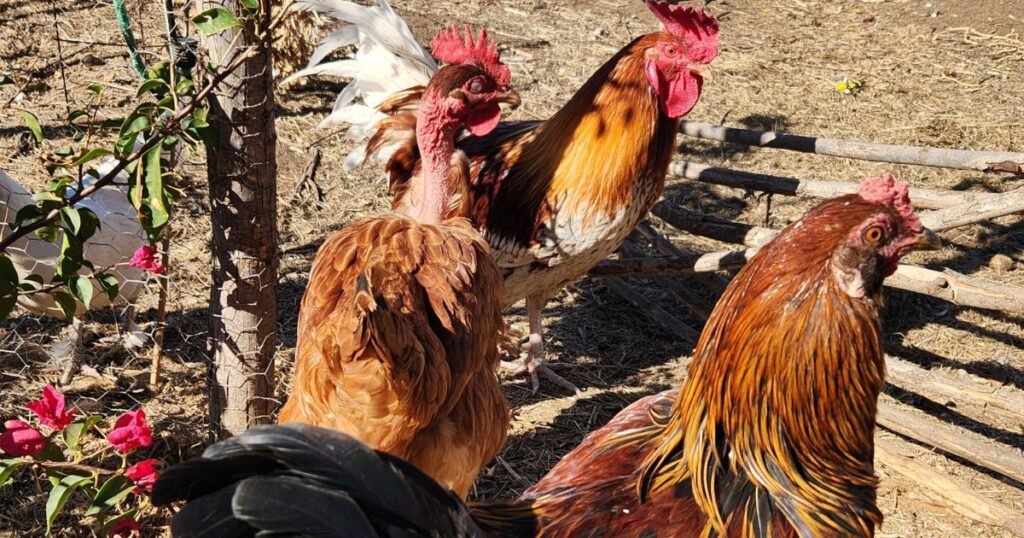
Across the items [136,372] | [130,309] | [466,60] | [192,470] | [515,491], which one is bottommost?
[515,491]

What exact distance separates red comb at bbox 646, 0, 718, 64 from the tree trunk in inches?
83.2

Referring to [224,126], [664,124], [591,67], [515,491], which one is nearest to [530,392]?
[515,491]

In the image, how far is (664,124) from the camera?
4430mm

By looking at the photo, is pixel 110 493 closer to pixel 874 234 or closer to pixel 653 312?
pixel 874 234

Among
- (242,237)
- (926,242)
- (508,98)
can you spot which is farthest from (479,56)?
(926,242)

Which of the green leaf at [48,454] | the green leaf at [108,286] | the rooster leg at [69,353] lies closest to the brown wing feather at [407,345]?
the green leaf at [108,286]

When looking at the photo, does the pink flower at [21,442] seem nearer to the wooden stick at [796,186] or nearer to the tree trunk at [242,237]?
the tree trunk at [242,237]

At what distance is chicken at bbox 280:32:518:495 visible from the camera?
268cm

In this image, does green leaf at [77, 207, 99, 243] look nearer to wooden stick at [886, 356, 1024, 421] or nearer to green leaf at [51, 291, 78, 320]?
green leaf at [51, 291, 78, 320]

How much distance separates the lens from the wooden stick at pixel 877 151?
169 inches

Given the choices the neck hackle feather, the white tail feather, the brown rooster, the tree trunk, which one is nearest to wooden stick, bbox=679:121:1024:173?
the brown rooster

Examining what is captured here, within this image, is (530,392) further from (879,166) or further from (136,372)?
(879,166)

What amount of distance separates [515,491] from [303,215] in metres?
2.72

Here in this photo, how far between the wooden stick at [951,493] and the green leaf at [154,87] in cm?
366
